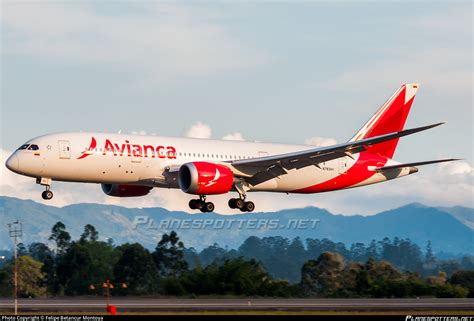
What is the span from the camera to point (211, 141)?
2525 inches

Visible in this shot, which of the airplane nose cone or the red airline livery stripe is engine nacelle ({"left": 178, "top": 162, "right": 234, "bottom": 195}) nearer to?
the red airline livery stripe

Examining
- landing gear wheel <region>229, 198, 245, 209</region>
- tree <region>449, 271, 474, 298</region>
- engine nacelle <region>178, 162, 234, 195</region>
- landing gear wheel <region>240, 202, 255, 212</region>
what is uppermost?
engine nacelle <region>178, 162, 234, 195</region>

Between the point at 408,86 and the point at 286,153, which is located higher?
the point at 408,86

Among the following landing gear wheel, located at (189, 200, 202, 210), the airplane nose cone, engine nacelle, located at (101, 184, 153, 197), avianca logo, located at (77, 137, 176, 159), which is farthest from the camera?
engine nacelle, located at (101, 184, 153, 197)

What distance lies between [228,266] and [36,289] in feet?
82.1

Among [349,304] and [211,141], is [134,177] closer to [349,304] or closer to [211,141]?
[211,141]

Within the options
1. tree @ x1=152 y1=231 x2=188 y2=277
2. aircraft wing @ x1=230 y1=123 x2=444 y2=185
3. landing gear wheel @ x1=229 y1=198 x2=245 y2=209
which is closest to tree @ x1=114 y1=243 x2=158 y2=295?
tree @ x1=152 y1=231 x2=188 y2=277

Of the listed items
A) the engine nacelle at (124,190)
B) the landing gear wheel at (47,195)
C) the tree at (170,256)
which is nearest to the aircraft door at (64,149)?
the landing gear wheel at (47,195)

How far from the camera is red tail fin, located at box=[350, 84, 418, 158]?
71875 mm

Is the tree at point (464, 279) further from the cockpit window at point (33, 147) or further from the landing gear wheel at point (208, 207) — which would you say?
the cockpit window at point (33, 147)

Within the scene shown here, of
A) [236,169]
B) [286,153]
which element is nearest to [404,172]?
[286,153]

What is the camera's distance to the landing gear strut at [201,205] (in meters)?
64.4

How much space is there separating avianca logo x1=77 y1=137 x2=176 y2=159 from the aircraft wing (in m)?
4.57

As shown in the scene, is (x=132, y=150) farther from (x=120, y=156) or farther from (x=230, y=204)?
(x=230, y=204)
